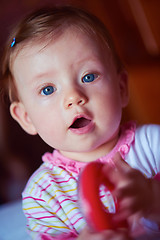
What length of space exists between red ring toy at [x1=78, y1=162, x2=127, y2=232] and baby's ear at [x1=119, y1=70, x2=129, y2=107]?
0.33m

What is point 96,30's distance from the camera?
2.37 feet

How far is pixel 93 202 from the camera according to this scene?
47cm

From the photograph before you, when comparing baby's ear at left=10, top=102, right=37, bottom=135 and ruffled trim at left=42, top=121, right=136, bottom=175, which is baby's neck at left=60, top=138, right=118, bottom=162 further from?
baby's ear at left=10, top=102, right=37, bottom=135

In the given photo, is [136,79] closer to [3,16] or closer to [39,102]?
[3,16]

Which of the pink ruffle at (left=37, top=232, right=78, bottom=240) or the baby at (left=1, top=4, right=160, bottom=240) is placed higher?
the baby at (left=1, top=4, right=160, bottom=240)

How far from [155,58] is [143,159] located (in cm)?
104

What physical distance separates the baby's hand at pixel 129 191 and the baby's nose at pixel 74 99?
17 cm

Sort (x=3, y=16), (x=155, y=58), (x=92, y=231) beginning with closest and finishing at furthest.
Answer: (x=92, y=231), (x=3, y=16), (x=155, y=58)

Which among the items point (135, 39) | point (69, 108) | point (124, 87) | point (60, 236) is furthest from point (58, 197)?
point (135, 39)

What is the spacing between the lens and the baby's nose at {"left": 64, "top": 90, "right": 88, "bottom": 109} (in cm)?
64

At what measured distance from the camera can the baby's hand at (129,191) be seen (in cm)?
50

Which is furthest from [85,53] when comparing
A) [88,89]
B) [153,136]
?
[153,136]

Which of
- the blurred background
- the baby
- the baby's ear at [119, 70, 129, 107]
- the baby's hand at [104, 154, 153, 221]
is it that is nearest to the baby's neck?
the baby

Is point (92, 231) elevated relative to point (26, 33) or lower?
lower
